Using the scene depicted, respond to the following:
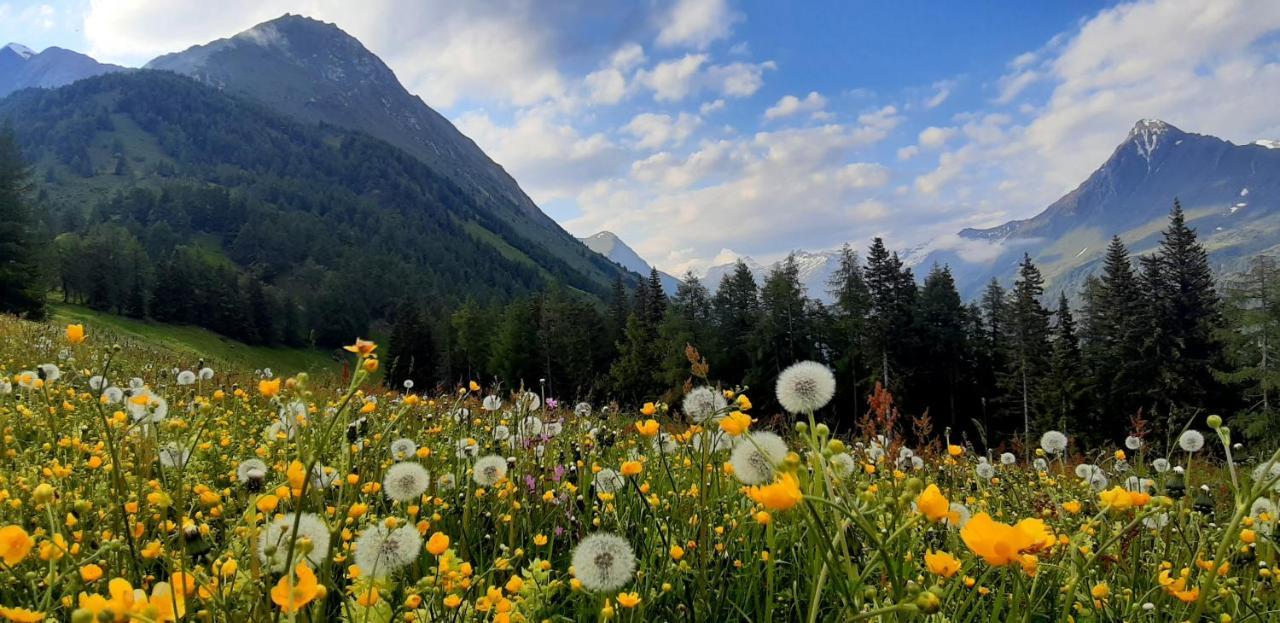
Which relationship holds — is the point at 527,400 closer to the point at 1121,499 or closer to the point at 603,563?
the point at 603,563

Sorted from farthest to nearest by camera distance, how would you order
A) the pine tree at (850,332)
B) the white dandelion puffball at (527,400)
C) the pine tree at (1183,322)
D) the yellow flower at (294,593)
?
the pine tree at (850,332), the pine tree at (1183,322), the white dandelion puffball at (527,400), the yellow flower at (294,593)

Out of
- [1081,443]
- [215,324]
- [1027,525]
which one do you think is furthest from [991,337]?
[215,324]

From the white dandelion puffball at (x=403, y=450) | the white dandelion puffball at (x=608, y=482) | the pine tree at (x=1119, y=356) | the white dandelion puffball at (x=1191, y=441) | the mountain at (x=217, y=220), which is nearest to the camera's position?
the white dandelion puffball at (x=608, y=482)

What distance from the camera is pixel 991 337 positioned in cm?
4594

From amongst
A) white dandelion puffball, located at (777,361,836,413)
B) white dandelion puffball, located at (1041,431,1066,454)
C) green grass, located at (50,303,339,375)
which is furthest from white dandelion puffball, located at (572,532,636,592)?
green grass, located at (50,303,339,375)

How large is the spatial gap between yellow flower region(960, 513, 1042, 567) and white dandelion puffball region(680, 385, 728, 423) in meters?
1.91

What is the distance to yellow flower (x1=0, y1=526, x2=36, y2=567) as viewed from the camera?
1193mm

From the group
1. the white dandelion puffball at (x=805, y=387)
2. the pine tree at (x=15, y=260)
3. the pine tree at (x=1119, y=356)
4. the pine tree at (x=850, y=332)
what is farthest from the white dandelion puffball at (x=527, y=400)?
the pine tree at (x=15, y=260)

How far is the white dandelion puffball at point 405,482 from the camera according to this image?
2.74 metres

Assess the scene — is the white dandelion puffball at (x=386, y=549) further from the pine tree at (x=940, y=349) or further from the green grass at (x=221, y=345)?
the green grass at (x=221, y=345)

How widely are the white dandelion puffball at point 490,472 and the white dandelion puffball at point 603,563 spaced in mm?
1142

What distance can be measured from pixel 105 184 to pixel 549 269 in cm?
11020

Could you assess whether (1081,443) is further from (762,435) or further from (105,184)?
(105,184)

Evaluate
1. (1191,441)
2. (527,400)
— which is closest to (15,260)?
(527,400)
